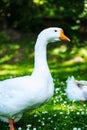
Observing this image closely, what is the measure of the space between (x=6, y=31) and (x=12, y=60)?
412 cm

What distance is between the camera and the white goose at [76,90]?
10984 millimetres

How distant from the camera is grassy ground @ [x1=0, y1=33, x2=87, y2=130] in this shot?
28.8 feet

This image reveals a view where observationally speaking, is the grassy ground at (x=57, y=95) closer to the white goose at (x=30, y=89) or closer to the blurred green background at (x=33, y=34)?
the blurred green background at (x=33, y=34)

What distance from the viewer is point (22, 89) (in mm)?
7809

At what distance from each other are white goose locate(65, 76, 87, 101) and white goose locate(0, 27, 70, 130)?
3046 millimetres

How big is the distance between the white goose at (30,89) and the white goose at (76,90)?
120 inches

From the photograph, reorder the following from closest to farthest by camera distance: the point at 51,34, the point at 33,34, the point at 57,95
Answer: the point at 51,34 → the point at 57,95 → the point at 33,34

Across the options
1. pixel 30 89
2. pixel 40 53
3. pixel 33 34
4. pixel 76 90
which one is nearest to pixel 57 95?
pixel 76 90

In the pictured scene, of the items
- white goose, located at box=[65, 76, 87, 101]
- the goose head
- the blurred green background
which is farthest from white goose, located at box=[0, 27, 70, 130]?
the blurred green background

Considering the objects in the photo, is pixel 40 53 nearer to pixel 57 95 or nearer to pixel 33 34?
pixel 57 95

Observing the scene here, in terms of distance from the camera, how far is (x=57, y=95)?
38.3 feet

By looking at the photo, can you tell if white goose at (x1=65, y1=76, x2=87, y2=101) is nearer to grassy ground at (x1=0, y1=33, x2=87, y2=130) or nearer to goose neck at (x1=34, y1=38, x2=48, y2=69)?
grassy ground at (x1=0, y1=33, x2=87, y2=130)

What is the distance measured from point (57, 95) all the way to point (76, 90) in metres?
0.71

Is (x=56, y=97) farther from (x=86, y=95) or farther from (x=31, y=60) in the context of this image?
(x=31, y=60)
